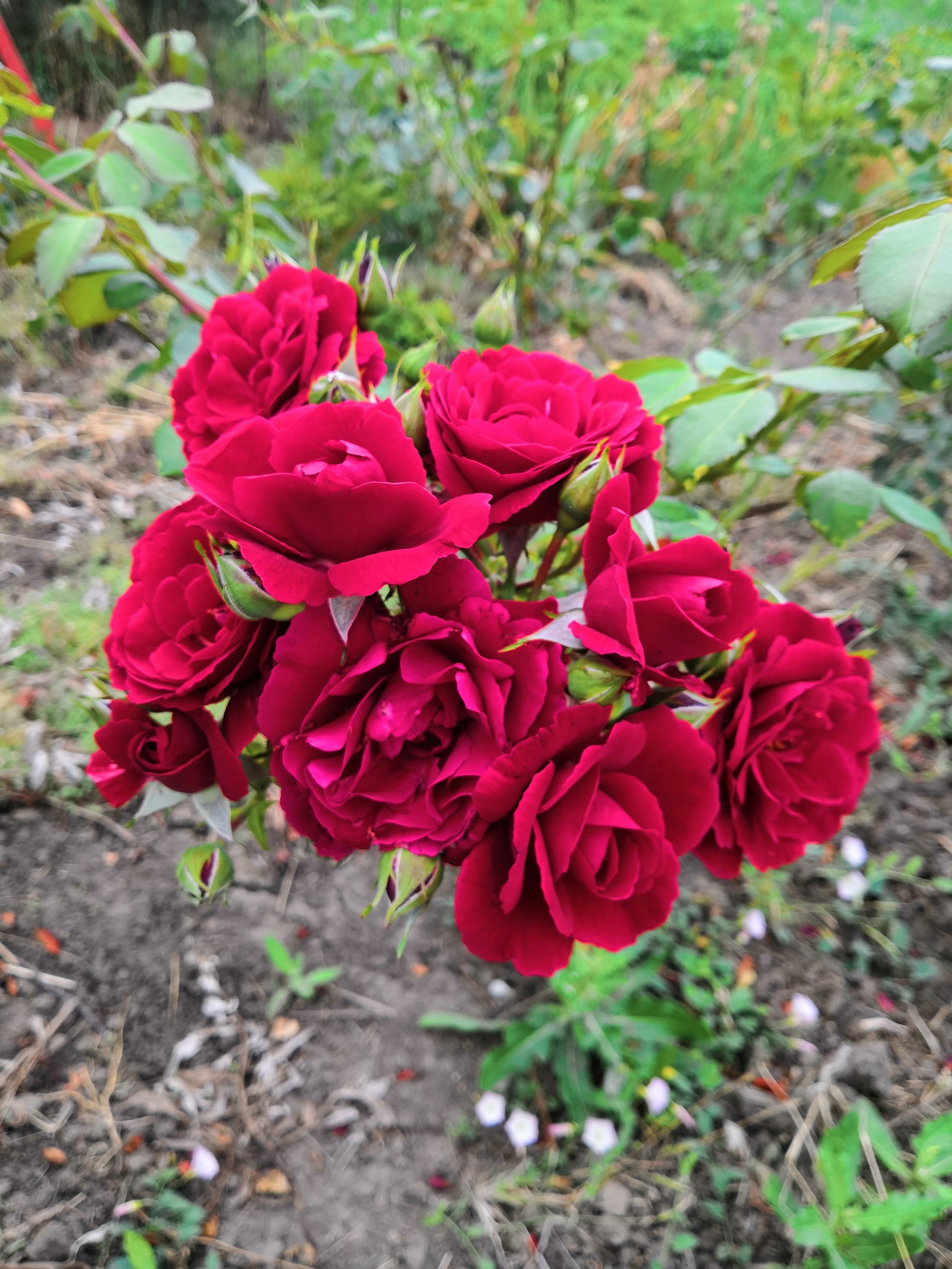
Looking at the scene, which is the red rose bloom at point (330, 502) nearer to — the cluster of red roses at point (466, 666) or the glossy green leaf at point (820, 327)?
the cluster of red roses at point (466, 666)

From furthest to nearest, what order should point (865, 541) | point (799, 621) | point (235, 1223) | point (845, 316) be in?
point (865, 541)
point (235, 1223)
point (845, 316)
point (799, 621)

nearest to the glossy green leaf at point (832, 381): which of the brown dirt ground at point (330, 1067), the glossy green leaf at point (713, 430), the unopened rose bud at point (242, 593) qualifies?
the glossy green leaf at point (713, 430)

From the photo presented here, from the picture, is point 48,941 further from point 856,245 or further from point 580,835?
point 856,245

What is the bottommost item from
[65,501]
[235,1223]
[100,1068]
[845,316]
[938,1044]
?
[938,1044]

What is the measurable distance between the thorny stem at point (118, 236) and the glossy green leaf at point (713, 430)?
709 millimetres

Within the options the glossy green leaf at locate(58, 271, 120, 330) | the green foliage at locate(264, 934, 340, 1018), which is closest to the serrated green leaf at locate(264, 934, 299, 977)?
the green foliage at locate(264, 934, 340, 1018)

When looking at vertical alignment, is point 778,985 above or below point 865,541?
below

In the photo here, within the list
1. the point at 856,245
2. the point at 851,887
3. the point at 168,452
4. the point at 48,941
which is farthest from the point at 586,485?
the point at 851,887

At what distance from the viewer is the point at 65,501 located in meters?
2.15

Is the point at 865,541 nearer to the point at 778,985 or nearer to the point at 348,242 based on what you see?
the point at 778,985

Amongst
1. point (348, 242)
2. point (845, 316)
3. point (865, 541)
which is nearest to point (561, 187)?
point (348, 242)

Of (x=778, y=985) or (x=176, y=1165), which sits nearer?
(x=176, y=1165)

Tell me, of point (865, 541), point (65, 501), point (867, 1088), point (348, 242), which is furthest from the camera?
point (348, 242)

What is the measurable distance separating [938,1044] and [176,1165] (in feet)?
4.67
